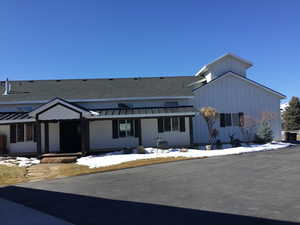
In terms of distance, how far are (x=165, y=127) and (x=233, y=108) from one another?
21.2 ft

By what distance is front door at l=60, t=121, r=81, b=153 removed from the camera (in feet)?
56.6

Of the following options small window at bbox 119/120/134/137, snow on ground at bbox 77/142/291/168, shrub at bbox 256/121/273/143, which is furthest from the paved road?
shrub at bbox 256/121/273/143

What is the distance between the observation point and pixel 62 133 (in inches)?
680

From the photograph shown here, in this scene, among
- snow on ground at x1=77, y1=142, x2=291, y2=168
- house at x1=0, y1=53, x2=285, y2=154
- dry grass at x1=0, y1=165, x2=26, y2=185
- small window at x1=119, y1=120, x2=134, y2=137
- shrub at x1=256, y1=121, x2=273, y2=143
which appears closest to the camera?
dry grass at x1=0, y1=165, x2=26, y2=185

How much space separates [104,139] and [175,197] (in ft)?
41.0

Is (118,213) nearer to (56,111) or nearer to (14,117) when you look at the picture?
(56,111)

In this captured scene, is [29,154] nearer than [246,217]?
No

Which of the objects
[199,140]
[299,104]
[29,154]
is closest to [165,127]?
[199,140]

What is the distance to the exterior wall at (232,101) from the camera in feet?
63.1

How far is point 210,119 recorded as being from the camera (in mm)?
17516

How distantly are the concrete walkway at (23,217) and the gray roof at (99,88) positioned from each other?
1380 centimetres

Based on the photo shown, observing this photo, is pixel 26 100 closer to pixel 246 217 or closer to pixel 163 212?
pixel 163 212

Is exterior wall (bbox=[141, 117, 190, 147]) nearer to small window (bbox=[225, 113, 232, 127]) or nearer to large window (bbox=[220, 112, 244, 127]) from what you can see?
large window (bbox=[220, 112, 244, 127])

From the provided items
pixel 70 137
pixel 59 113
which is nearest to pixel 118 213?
pixel 59 113
